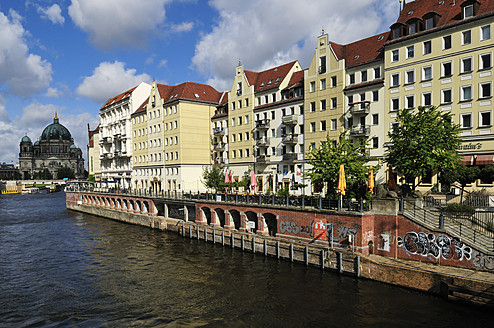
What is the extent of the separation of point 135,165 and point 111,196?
16007 mm


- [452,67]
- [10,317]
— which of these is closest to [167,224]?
[10,317]

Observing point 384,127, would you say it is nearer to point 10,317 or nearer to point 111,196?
point 10,317

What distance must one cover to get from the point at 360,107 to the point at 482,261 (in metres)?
29.0

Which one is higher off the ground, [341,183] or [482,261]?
[341,183]

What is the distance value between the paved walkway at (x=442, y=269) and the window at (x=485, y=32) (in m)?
26.3

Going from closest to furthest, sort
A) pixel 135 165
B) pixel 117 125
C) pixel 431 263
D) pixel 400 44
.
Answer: pixel 431 263
pixel 400 44
pixel 135 165
pixel 117 125

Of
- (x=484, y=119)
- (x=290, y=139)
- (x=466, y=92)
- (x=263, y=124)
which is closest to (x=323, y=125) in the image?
(x=290, y=139)

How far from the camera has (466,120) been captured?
42.4 m

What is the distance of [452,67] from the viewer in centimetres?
4312

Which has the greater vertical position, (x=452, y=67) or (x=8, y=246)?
(x=452, y=67)

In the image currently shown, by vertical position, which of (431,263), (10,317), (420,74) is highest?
(420,74)

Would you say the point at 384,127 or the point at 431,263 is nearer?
the point at 431,263

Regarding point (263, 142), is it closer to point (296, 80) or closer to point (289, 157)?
point (289, 157)

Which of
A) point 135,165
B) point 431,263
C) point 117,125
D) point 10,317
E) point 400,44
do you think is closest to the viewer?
point 10,317
